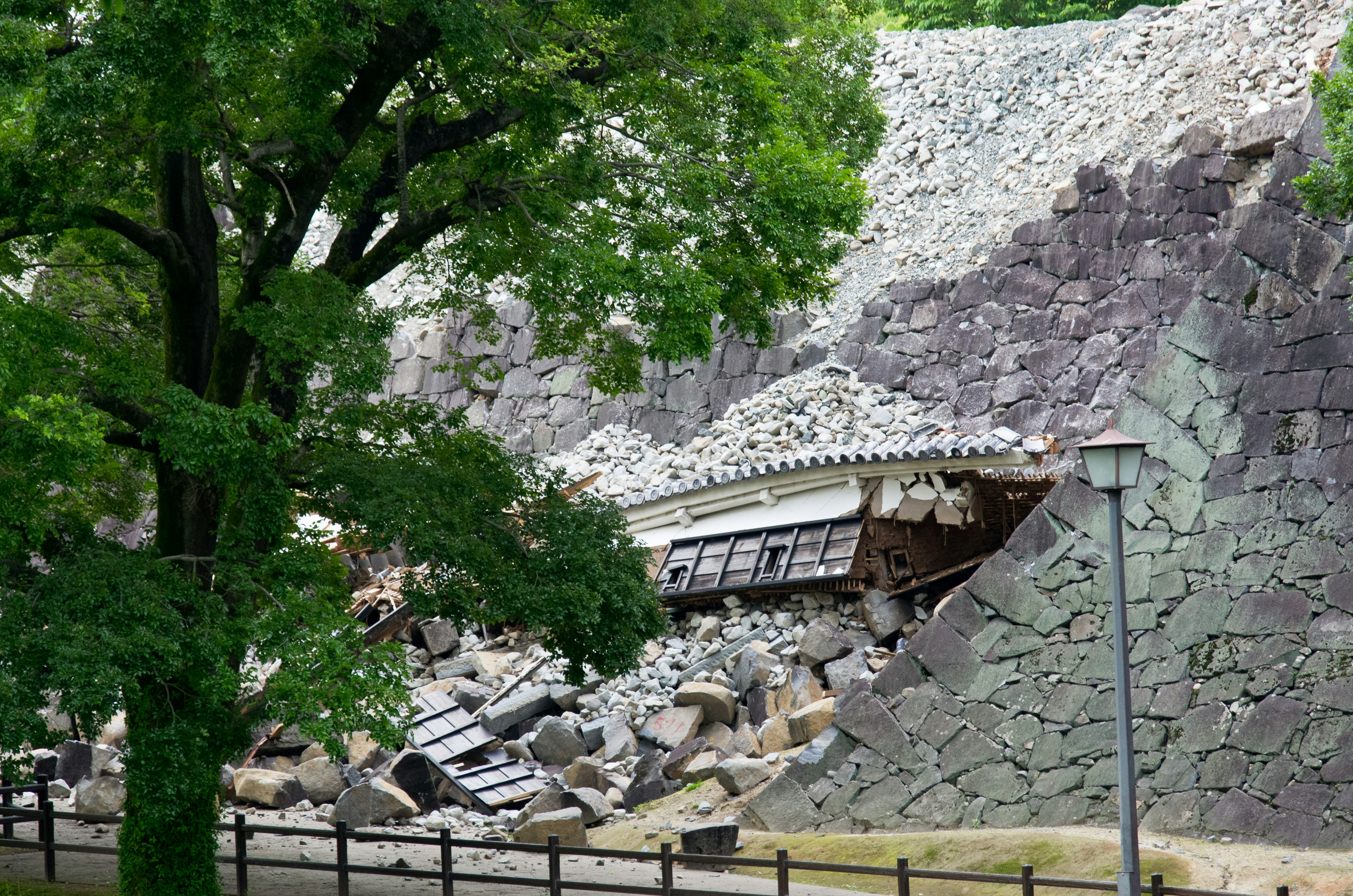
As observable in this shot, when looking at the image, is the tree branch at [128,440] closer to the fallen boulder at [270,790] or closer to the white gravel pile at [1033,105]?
the fallen boulder at [270,790]

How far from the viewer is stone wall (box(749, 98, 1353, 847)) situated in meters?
Answer: 10.5

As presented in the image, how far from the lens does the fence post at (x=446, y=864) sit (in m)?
10.3

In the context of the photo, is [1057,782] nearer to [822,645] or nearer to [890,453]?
[822,645]

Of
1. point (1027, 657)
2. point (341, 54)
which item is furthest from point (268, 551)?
point (1027, 657)

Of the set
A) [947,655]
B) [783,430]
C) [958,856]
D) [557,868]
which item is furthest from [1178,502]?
[783,430]

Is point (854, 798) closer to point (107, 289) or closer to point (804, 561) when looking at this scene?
point (804, 561)

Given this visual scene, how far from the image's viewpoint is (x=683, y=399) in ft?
79.4

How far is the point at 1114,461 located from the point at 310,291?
6124 mm

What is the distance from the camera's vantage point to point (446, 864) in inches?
407

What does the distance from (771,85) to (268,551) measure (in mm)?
5965

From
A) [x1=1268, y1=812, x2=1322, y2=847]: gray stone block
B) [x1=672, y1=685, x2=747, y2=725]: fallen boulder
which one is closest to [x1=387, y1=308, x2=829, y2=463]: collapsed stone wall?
[x1=672, y1=685, x2=747, y2=725]: fallen boulder

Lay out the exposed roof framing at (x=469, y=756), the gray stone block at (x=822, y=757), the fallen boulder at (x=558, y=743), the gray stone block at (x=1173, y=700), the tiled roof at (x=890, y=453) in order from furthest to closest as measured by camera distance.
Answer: the fallen boulder at (x=558, y=743), the exposed roof framing at (x=469, y=756), the tiled roof at (x=890, y=453), the gray stone block at (x=822, y=757), the gray stone block at (x=1173, y=700)

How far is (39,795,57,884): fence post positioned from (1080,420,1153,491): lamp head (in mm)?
10512

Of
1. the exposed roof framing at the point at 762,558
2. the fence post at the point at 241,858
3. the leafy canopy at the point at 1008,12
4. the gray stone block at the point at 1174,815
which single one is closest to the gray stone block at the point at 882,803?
the gray stone block at the point at 1174,815
